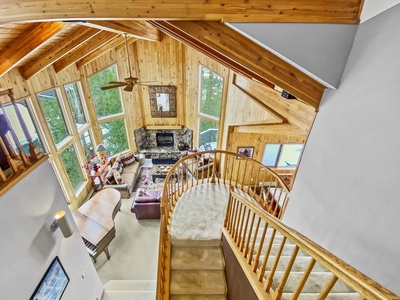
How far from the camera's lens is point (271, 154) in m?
7.15

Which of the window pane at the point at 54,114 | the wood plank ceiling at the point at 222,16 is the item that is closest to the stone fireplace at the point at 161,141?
the window pane at the point at 54,114

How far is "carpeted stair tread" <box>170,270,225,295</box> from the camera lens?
2.88 m

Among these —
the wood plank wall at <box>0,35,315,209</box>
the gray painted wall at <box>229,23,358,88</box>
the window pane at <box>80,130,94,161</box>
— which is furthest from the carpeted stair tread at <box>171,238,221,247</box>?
the window pane at <box>80,130,94,161</box>

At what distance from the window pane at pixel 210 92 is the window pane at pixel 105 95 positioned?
3753 millimetres

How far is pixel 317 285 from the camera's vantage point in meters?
1.78

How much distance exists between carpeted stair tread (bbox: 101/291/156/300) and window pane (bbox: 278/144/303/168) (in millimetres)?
5890

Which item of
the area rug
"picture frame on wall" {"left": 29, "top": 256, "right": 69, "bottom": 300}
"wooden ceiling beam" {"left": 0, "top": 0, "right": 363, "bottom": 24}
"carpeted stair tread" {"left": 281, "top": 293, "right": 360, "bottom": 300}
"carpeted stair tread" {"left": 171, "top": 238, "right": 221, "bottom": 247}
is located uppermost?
"wooden ceiling beam" {"left": 0, "top": 0, "right": 363, "bottom": 24}

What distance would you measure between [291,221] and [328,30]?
271cm

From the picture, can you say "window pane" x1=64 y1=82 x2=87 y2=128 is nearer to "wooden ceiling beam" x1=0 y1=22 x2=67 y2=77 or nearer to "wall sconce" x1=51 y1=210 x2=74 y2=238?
"wooden ceiling beam" x1=0 y1=22 x2=67 y2=77

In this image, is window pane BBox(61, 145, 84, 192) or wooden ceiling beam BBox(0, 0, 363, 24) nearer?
wooden ceiling beam BBox(0, 0, 363, 24)

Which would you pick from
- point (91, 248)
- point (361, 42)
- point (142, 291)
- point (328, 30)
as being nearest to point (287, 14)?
point (328, 30)

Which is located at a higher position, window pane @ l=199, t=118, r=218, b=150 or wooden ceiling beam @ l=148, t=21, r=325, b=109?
wooden ceiling beam @ l=148, t=21, r=325, b=109

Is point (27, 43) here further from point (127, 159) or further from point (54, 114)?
point (127, 159)

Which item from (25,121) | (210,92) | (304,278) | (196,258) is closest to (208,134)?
(210,92)
